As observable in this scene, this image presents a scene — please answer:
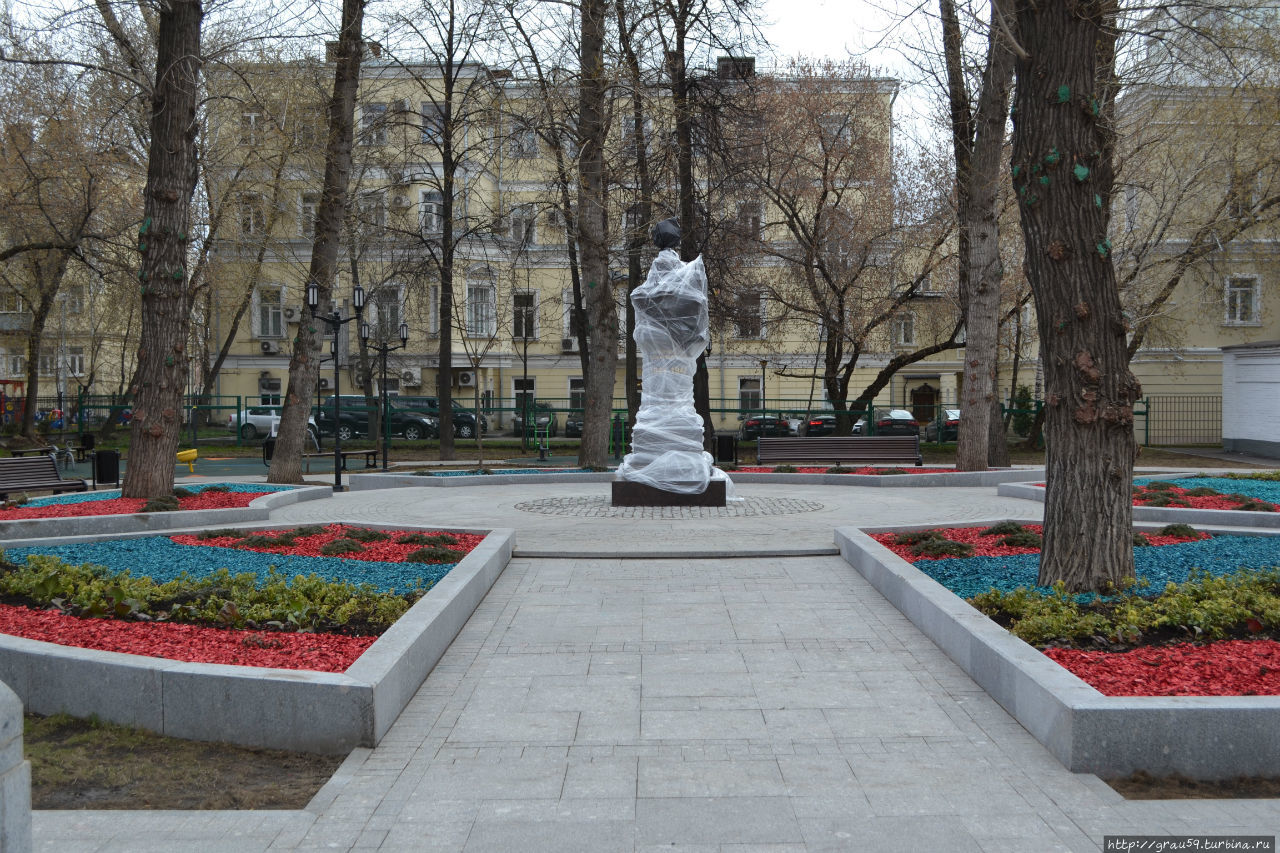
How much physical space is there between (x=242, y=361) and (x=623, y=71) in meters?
32.3

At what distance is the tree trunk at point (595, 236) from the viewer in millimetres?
17938

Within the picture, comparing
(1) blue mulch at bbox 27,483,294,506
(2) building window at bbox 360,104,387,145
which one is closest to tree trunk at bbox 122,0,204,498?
(1) blue mulch at bbox 27,483,294,506

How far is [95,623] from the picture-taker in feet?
20.3

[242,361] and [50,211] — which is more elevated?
[50,211]

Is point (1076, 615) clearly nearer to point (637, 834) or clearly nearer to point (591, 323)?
point (637, 834)

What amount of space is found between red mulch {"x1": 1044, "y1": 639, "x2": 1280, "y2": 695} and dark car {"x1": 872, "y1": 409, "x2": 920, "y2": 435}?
26702mm

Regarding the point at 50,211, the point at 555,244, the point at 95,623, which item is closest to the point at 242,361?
the point at 555,244

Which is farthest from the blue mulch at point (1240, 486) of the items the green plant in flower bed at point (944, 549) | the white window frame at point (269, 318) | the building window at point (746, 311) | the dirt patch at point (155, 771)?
the white window frame at point (269, 318)

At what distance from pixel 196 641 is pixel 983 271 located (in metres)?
15.1

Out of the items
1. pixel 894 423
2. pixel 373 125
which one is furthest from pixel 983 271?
pixel 894 423

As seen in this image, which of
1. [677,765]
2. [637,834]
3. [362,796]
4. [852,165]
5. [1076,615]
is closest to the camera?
[637,834]

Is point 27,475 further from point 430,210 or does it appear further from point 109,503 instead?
point 430,210

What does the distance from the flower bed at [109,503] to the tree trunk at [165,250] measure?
1.45 ft

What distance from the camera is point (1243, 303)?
37125 mm
